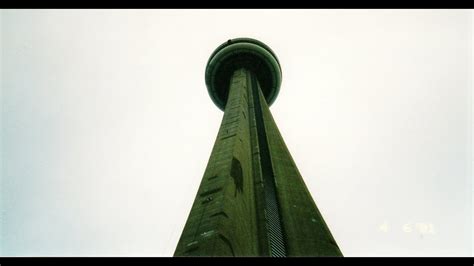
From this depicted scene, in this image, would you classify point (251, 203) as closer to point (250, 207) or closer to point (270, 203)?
point (250, 207)

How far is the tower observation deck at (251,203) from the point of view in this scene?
8008mm

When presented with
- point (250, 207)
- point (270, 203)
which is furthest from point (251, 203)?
point (270, 203)

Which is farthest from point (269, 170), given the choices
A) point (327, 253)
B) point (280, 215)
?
point (327, 253)

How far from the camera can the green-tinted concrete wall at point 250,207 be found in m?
7.94

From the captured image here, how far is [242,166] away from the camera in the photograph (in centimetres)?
1270

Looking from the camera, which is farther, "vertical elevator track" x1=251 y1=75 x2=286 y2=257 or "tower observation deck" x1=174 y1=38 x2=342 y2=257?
"vertical elevator track" x1=251 y1=75 x2=286 y2=257

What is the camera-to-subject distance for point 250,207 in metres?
11.5

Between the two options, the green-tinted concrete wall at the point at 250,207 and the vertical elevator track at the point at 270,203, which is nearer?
the green-tinted concrete wall at the point at 250,207

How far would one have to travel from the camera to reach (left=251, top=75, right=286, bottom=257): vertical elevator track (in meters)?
10.6

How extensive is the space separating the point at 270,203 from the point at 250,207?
1514 mm
